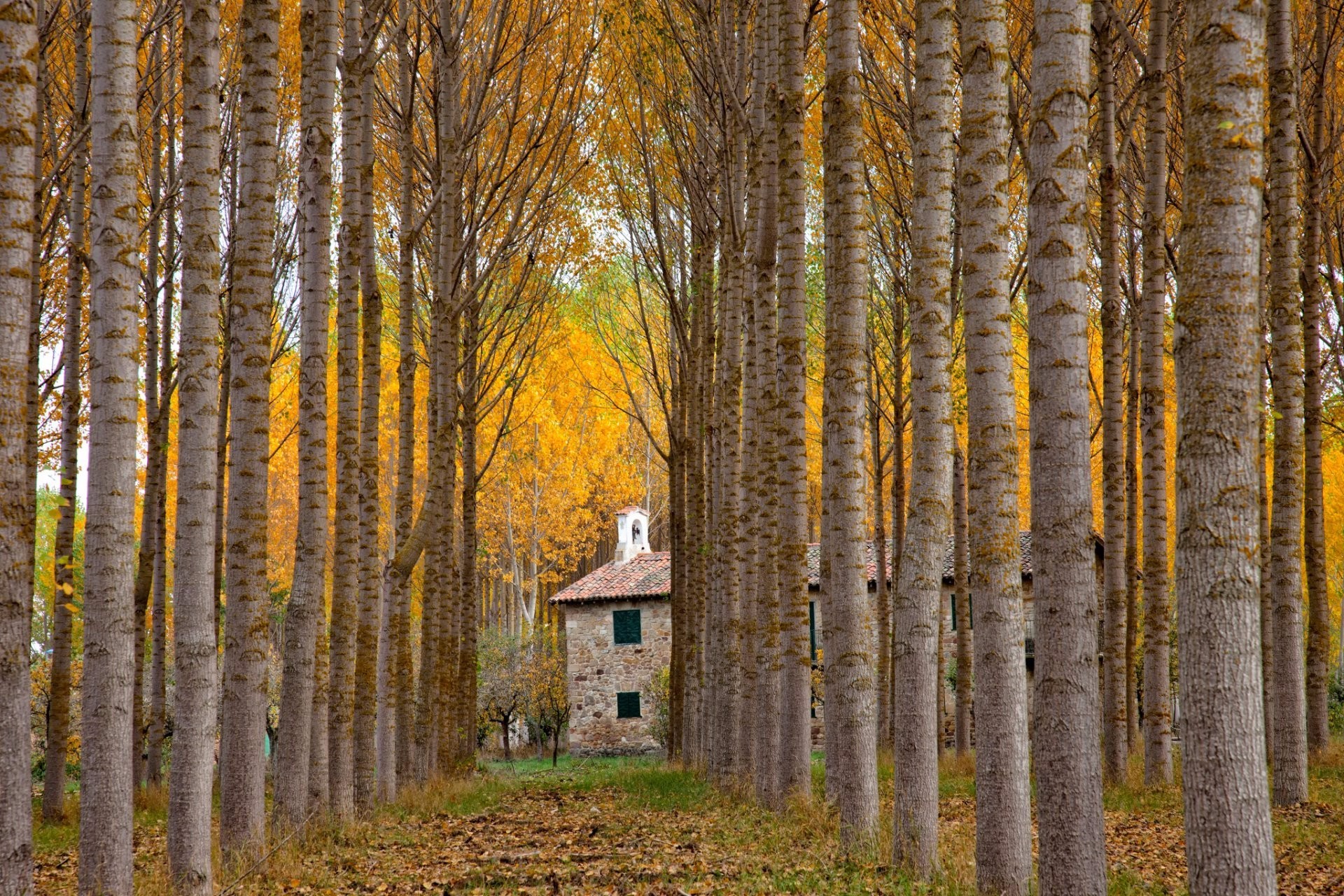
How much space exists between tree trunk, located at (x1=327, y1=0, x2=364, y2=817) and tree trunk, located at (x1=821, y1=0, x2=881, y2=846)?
4160 millimetres

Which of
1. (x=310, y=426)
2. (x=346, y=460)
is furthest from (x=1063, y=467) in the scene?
(x=346, y=460)

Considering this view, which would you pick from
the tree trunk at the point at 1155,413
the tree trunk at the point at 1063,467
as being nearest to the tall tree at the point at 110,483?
the tree trunk at the point at 1063,467

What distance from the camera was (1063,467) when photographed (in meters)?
4.53

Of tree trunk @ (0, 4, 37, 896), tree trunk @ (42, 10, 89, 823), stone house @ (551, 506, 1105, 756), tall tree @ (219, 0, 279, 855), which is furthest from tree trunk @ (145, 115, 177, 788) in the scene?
stone house @ (551, 506, 1105, 756)

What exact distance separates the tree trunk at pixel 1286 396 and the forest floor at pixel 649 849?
0.63 m

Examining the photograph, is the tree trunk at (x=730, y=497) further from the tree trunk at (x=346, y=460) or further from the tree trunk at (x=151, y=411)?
the tree trunk at (x=151, y=411)

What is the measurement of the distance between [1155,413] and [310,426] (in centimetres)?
754

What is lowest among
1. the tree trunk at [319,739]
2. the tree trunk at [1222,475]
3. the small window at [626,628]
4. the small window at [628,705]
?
the small window at [628,705]

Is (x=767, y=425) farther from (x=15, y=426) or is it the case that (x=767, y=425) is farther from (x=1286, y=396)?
(x=15, y=426)

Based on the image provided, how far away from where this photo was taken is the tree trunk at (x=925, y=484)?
6.44 metres

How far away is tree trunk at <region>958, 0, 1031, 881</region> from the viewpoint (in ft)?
17.0

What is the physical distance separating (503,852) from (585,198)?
1188cm

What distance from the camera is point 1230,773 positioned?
312cm

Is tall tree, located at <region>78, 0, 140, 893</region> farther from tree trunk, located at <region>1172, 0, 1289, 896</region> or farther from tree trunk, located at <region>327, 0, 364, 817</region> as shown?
tree trunk, located at <region>1172, 0, 1289, 896</region>
